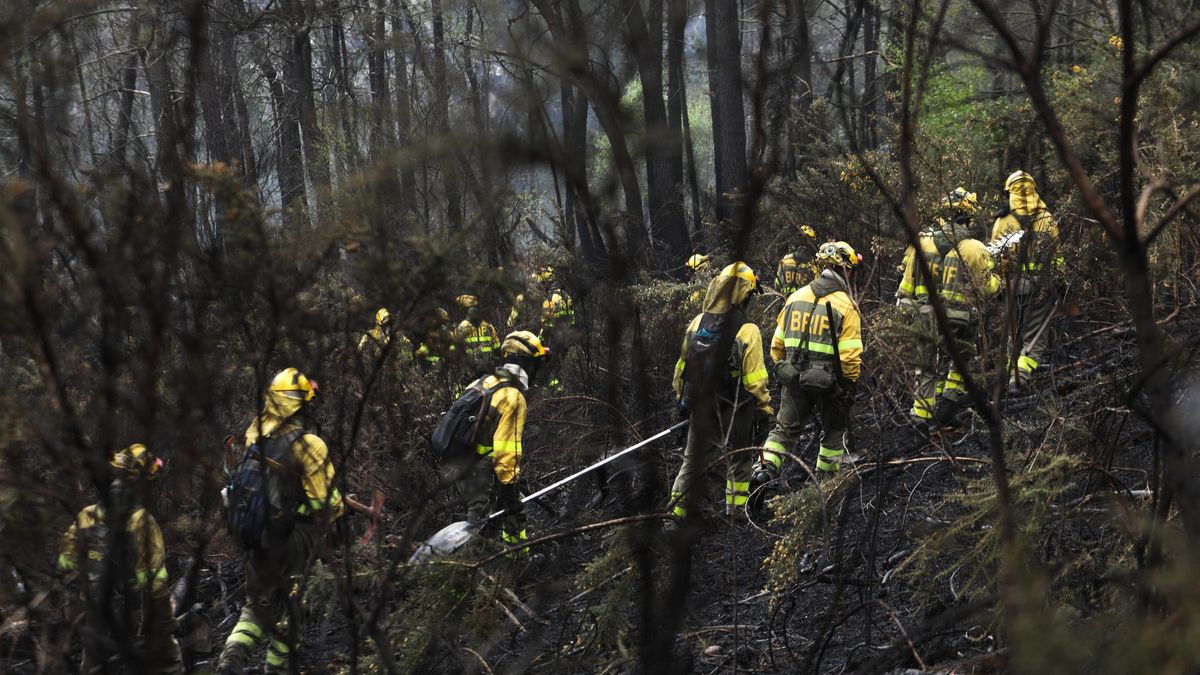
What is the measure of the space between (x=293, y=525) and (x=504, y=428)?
3843 millimetres

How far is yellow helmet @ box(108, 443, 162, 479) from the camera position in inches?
87.1

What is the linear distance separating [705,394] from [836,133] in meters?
14.2

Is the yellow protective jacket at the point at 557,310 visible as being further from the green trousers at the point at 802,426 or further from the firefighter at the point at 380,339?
the firefighter at the point at 380,339

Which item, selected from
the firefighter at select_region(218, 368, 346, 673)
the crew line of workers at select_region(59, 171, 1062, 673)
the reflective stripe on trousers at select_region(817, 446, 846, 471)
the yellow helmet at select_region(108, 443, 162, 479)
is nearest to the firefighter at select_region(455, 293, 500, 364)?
the crew line of workers at select_region(59, 171, 1062, 673)

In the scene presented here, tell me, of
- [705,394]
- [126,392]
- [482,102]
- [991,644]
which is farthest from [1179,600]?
[991,644]

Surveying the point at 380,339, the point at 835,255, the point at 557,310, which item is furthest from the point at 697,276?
the point at 380,339

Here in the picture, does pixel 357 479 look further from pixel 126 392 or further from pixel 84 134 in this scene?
pixel 126 392

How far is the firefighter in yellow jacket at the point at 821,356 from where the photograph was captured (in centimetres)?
761

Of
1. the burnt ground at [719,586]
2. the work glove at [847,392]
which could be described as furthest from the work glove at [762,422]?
the work glove at [847,392]

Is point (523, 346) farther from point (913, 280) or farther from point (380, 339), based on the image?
point (380, 339)

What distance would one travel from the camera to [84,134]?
3.25 metres

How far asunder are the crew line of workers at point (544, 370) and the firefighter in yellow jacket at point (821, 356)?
0.4 inches

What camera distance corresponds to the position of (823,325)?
7742 millimetres

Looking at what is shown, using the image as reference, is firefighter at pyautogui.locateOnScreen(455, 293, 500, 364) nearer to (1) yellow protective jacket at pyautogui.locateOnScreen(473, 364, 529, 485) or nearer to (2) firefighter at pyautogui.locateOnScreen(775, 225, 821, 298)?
(1) yellow protective jacket at pyautogui.locateOnScreen(473, 364, 529, 485)
